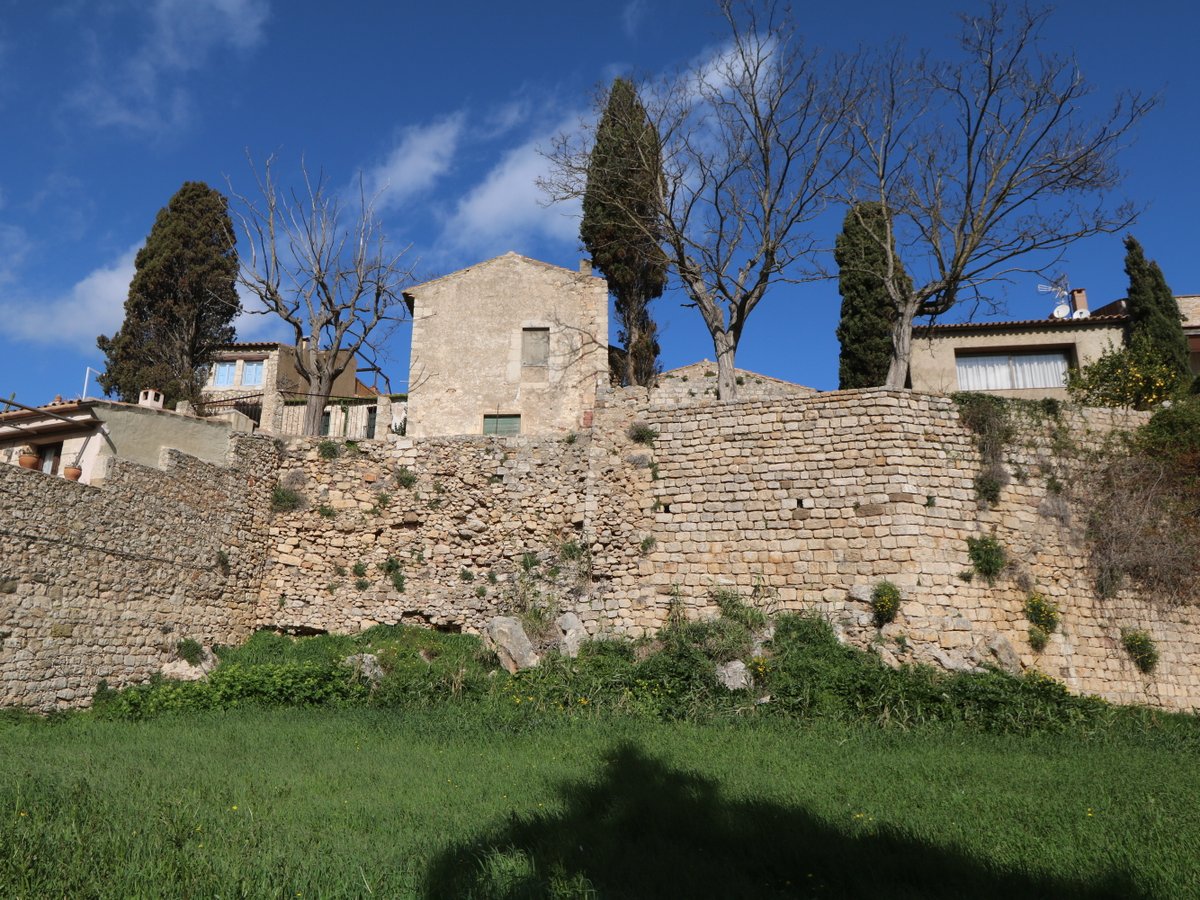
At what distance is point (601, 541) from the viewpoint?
53.9 ft

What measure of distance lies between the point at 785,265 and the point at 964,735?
1124 cm

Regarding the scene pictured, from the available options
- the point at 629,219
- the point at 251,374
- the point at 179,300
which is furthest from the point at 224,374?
the point at 629,219

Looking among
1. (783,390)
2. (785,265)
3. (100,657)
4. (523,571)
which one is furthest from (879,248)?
(100,657)

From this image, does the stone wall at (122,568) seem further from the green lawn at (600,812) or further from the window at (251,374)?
the window at (251,374)

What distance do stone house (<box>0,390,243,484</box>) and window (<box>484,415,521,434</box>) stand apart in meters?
9.05

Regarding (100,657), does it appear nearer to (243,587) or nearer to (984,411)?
(243,587)

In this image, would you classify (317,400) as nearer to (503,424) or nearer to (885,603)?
(503,424)

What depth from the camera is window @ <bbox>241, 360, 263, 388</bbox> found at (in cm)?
3086

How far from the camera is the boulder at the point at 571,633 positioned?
14.9m

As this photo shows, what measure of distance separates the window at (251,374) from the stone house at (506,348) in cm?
818

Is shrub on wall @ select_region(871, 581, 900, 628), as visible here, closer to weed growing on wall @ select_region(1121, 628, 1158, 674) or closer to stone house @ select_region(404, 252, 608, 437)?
weed growing on wall @ select_region(1121, 628, 1158, 674)

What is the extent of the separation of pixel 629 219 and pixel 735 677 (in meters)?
13.6

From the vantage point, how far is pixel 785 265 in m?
19.0

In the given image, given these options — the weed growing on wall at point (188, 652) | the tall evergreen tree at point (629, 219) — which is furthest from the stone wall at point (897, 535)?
the weed growing on wall at point (188, 652)
